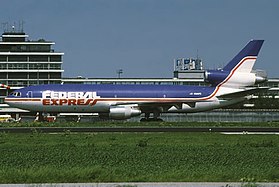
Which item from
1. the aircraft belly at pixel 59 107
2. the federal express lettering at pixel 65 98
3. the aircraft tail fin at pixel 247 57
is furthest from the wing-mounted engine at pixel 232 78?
the federal express lettering at pixel 65 98

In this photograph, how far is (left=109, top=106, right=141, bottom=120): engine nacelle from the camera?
65625 millimetres

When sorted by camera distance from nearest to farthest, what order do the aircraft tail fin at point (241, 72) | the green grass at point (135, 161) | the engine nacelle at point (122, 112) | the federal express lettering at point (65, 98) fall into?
the green grass at point (135, 161)
the engine nacelle at point (122, 112)
the federal express lettering at point (65, 98)
the aircraft tail fin at point (241, 72)

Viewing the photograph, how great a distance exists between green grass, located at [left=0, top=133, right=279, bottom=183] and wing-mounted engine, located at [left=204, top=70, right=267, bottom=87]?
37174 mm

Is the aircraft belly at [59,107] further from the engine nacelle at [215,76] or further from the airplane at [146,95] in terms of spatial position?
the engine nacelle at [215,76]

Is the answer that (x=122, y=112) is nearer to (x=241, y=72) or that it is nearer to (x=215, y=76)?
(x=215, y=76)

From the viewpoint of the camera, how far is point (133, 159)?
2350 cm

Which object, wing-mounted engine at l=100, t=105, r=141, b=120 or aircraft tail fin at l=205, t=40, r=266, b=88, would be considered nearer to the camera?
wing-mounted engine at l=100, t=105, r=141, b=120

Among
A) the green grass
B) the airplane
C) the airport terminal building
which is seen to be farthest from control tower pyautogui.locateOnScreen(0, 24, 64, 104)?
the green grass

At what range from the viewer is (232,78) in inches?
2813

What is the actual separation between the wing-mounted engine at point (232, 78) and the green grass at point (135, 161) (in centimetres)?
3717

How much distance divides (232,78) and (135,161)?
165ft

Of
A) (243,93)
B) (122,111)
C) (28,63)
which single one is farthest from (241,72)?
(28,63)

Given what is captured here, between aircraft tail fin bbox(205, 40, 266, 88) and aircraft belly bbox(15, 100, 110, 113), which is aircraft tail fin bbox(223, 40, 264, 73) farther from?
aircraft belly bbox(15, 100, 110, 113)

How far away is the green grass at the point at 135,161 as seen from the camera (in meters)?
17.8
